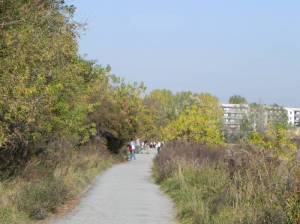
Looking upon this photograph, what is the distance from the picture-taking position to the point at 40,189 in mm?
15656

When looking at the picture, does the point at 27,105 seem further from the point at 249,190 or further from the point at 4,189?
the point at 249,190

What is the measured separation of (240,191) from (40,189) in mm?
5072

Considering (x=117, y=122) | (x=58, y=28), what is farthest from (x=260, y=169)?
(x=117, y=122)

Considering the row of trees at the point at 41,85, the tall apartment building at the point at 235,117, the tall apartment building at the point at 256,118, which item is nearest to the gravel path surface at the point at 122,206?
the row of trees at the point at 41,85

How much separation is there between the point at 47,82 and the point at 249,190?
21.8 feet

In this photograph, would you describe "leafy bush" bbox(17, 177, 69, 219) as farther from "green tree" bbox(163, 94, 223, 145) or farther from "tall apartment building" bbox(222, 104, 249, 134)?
"tall apartment building" bbox(222, 104, 249, 134)

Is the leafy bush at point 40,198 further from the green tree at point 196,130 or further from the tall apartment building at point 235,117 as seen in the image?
the tall apartment building at point 235,117

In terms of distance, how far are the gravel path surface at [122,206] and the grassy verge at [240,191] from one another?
1.63 ft

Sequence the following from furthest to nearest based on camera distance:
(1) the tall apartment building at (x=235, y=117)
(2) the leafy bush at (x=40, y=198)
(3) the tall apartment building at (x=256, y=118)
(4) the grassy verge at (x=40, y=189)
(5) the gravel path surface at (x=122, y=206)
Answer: (1) the tall apartment building at (x=235, y=117) → (3) the tall apartment building at (x=256, y=118) → (5) the gravel path surface at (x=122, y=206) → (2) the leafy bush at (x=40, y=198) → (4) the grassy verge at (x=40, y=189)

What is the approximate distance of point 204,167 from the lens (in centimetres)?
2298

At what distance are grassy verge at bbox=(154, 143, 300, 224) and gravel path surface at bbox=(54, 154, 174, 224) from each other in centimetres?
50

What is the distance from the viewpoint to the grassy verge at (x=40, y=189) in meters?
14.0

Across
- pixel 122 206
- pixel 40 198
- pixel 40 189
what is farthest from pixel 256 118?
pixel 40 198

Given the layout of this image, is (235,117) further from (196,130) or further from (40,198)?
(40,198)
